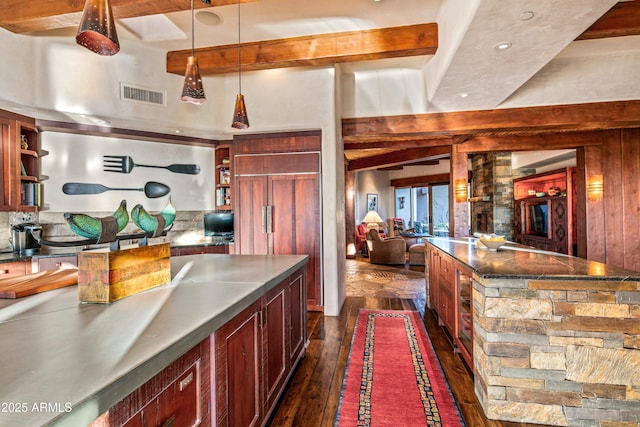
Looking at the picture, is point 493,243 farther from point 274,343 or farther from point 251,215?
point 251,215

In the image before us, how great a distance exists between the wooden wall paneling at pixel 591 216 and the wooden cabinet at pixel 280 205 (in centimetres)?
479

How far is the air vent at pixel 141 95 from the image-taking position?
3570 millimetres

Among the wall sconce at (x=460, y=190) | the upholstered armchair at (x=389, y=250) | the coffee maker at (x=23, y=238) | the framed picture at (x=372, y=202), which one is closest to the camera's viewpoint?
the coffee maker at (x=23, y=238)

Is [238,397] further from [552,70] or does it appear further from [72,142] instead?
[552,70]

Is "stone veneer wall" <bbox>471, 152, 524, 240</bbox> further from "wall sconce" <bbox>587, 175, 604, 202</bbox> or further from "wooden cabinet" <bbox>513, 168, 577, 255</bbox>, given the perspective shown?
"wall sconce" <bbox>587, 175, 604, 202</bbox>

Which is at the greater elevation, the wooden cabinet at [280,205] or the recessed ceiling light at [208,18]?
the recessed ceiling light at [208,18]

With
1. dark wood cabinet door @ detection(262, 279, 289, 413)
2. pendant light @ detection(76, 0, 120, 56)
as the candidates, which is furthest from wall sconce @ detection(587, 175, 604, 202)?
pendant light @ detection(76, 0, 120, 56)

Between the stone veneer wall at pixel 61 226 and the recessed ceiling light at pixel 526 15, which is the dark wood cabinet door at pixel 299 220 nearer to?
the stone veneer wall at pixel 61 226

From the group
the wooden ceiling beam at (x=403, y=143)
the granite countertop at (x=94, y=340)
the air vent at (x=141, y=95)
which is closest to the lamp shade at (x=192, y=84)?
the granite countertop at (x=94, y=340)

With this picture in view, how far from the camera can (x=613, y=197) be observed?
516 centimetres

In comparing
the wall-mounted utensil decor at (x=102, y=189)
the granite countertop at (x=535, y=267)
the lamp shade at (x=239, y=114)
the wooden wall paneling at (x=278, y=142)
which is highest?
the wooden wall paneling at (x=278, y=142)

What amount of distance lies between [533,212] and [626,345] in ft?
22.7

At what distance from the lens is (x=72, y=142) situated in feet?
12.8

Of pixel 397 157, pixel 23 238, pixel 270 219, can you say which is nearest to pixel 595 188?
pixel 397 157
